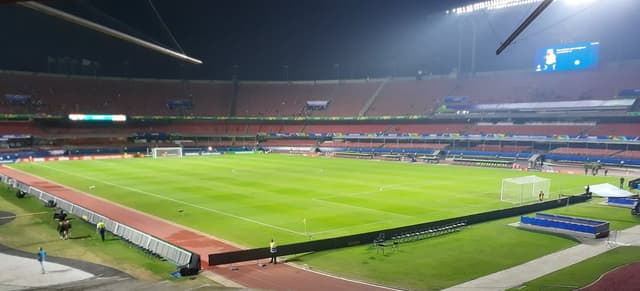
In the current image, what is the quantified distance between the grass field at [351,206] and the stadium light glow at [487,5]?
29548mm

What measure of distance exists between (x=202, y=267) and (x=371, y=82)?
88.8 metres

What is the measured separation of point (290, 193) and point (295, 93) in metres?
70.9

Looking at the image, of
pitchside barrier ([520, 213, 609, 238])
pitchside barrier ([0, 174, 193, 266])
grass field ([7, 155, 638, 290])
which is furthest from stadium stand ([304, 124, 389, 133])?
pitchside barrier ([0, 174, 193, 266])

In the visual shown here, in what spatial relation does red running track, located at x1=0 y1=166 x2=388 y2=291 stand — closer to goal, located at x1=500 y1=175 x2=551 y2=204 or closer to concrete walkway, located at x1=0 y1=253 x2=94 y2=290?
concrete walkway, located at x1=0 y1=253 x2=94 y2=290

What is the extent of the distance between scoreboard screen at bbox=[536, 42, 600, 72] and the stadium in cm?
27

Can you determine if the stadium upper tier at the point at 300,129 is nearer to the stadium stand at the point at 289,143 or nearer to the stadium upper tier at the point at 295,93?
the stadium stand at the point at 289,143

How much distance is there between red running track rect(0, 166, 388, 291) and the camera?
621 inches

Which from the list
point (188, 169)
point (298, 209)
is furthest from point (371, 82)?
point (298, 209)

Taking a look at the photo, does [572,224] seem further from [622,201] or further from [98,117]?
[98,117]

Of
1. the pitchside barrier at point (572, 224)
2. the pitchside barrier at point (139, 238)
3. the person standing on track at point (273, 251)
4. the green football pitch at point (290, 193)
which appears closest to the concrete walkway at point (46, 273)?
the pitchside barrier at point (139, 238)

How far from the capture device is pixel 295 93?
105 m

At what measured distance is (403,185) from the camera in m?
41.5

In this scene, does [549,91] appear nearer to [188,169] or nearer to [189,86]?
[188,169]

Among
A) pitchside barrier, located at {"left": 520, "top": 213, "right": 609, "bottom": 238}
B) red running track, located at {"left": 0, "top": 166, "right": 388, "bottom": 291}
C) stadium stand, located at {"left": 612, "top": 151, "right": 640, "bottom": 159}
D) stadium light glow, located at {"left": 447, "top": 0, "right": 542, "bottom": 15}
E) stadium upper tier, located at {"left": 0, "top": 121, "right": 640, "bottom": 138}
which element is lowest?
red running track, located at {"left": 0, "top": 166, "right": 388, "bottom": 291}
